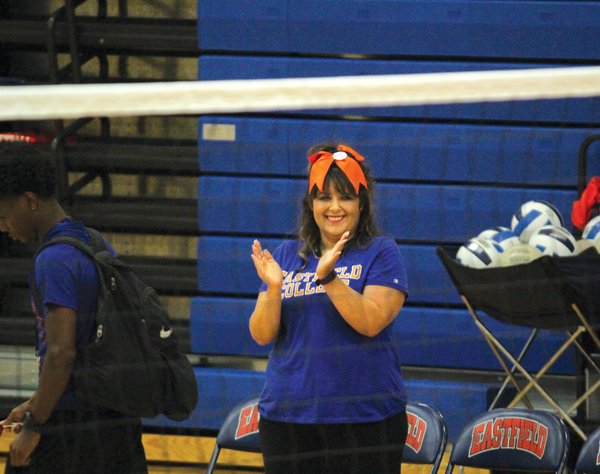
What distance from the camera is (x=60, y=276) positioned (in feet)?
7.49

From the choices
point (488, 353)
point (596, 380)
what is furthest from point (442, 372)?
point (596, 380)

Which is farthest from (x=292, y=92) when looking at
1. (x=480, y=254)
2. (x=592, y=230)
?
(x=592, y=230)

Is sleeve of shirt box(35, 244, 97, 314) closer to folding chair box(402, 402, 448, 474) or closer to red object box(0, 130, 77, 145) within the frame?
folding chair box(402, 402, 448, 474)

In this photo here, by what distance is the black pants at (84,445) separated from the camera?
7.59 ft

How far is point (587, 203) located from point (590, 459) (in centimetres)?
152

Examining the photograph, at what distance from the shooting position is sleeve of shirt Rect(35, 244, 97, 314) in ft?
7.45

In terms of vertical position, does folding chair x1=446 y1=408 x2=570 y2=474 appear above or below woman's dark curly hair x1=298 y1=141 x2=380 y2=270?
below

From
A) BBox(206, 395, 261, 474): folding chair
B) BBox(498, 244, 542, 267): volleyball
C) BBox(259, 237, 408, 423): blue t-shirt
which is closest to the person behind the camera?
BBox(259, 237, 408, 423): blue t-shirt

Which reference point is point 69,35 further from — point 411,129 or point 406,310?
point 406,310

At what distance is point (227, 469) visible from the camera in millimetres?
4621

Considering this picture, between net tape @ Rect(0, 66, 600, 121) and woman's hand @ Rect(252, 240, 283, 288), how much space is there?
44cm

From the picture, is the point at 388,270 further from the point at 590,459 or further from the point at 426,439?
the point at 590,459

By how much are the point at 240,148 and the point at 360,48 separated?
990 mm

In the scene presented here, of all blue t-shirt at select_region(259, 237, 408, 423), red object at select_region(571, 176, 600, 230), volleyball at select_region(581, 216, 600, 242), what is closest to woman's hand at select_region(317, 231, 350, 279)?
blue t-shirt at select_region(259, 237, 408, 423)
